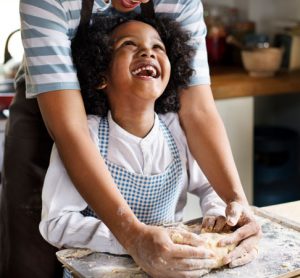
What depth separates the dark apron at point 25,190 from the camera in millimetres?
1392

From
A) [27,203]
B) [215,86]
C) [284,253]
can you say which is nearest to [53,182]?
[27,203]

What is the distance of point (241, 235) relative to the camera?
3.81ft

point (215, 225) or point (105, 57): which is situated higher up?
point (105, 57)

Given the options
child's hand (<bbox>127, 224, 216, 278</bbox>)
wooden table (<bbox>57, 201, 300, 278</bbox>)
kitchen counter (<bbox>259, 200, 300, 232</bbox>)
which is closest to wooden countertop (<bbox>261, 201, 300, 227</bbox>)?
kitchen counter (<bbox>259, 200, 300, 232</bbox>)

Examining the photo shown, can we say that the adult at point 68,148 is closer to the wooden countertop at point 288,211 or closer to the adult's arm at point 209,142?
the adult's arm at point 209,142

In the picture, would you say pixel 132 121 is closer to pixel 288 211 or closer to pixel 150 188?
pixel 150 188

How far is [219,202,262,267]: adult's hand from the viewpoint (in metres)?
1.11

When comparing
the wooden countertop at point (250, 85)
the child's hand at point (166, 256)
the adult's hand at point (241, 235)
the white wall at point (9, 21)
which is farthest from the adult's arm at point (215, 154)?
the white wall at point (9, 21)

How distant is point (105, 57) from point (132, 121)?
148mm

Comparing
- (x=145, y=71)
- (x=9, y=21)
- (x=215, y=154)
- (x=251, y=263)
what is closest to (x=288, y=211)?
(x=215, y=154)

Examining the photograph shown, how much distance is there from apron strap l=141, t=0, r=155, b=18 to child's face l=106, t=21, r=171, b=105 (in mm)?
42

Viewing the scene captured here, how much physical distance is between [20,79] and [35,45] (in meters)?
0.23

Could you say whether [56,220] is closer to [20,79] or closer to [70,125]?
[70,125]

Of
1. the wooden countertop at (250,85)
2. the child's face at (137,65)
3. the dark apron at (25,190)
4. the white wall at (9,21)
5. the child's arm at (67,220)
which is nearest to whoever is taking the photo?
the child's arm at (67,220)
